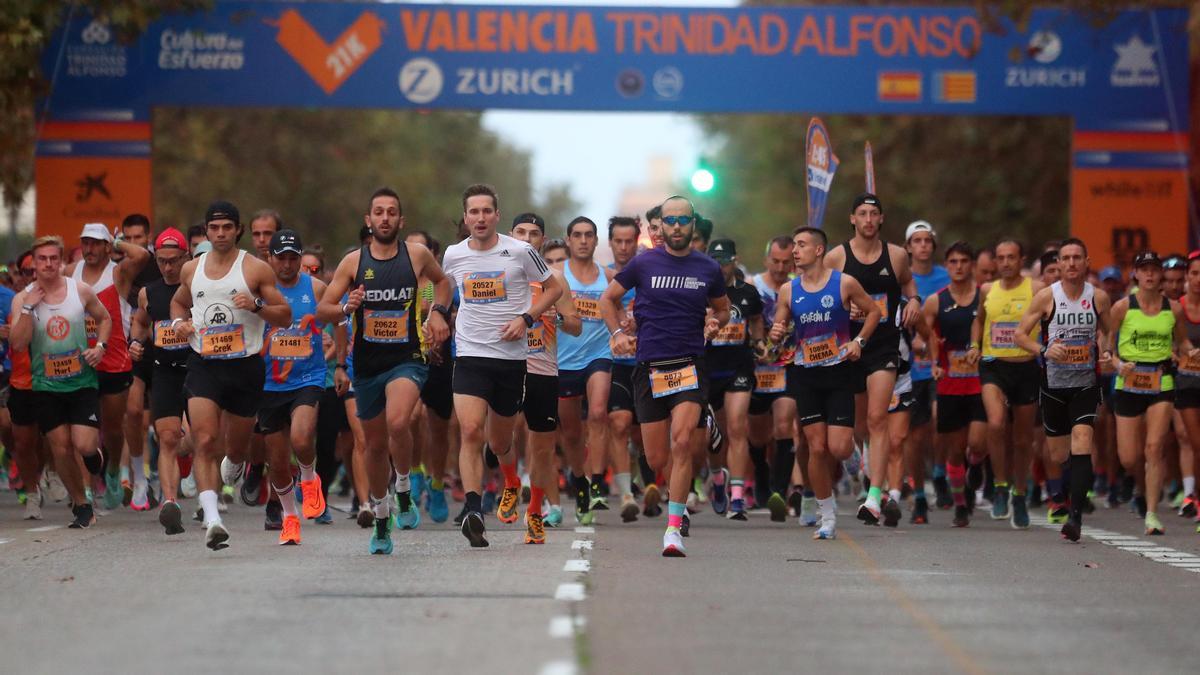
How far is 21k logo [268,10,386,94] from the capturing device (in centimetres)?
2708

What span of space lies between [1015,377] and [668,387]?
447 centimetres

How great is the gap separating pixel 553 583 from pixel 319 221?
4100cm

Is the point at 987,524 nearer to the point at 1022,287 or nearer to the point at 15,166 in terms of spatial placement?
the point at 1022,287

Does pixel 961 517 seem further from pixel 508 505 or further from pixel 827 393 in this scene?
pixel 508 505

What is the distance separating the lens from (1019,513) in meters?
16.8

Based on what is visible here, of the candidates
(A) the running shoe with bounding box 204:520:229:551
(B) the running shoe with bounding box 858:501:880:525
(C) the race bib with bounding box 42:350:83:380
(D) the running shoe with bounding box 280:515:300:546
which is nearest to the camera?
(A) the running shoe with bounding box 204:520:229:551

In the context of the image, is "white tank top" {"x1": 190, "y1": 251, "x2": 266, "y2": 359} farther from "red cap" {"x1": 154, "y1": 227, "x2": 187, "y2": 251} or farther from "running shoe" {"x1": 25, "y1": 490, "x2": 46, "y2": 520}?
"running shoe" {"x1": 25, "y1": 490, "x2": 46, "y2": 520}

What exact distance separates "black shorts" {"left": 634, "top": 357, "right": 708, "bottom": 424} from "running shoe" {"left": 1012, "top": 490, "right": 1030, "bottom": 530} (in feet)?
13.1

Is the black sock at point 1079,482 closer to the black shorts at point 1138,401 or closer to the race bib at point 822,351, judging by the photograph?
the black shorts at point 1138,401

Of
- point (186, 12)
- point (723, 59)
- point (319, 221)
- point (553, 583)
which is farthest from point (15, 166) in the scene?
point (319, 221)

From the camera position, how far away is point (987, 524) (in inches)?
682

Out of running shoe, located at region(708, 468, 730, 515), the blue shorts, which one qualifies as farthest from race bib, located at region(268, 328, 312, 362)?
running shoe, located at region(708, 468, 730, 515)

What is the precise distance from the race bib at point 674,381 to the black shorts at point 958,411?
483cm

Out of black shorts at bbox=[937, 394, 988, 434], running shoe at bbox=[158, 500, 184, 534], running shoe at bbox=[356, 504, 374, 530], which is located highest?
black shorts at bbox=[937, 394, 988, 434]
